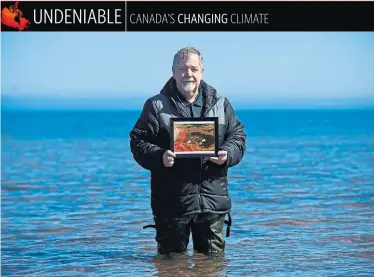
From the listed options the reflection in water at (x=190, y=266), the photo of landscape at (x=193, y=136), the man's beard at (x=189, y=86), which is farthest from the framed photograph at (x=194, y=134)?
the reflection in water at (x=190, y=266)

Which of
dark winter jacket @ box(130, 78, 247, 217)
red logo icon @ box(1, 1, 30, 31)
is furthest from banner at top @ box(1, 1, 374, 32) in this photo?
dark winter jacket @ box(130, 78, 247, 217)

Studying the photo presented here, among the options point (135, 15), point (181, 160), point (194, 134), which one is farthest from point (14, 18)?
point (194, 134)

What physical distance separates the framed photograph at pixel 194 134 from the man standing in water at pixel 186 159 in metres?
0.10

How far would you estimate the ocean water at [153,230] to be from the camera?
8539 mm

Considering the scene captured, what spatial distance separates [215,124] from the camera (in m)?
7.38

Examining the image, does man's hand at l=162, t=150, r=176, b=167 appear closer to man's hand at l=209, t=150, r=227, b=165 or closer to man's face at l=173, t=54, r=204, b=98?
man's hand at l=209, t=150, r=227, b=165

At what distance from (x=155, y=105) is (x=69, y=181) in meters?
8.84

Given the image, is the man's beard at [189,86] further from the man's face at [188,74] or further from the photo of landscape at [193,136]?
the photo of landscape at [193,136]

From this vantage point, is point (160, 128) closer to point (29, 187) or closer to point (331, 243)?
point (331, 243)

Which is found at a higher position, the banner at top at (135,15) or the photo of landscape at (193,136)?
the banner at top at (135,15)

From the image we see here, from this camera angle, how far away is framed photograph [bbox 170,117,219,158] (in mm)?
7324

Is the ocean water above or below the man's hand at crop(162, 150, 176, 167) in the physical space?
below

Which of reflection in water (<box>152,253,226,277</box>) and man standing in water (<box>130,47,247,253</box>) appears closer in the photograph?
man standing in water (<box>130,47,247,253</box>)

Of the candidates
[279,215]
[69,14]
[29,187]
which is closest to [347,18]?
[279,215]
